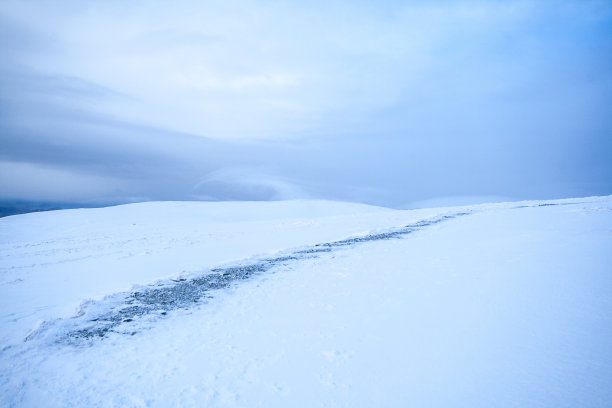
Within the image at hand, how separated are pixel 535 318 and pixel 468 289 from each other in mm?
1614

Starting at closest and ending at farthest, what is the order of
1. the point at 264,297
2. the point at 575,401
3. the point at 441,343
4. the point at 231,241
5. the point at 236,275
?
1. the point at 575,401
2. the point at 441,343
3. the point at 264,297
4. the point at 236,275
5. the point at 231,241

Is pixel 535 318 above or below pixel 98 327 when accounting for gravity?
above

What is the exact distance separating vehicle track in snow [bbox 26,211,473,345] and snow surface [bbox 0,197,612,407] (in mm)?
56

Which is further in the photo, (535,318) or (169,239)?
(169,239)

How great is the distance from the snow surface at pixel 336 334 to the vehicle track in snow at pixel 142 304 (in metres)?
0.06

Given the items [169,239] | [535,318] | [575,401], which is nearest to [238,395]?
[575,401]

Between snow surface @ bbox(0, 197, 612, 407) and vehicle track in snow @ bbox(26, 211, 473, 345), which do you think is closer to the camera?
snow surface @ bbox(0, 197, 612, 407)

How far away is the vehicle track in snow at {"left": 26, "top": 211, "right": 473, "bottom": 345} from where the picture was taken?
5297mm

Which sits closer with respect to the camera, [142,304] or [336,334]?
[336,334]

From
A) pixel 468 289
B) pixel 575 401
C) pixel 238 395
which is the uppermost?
pixel 468 289

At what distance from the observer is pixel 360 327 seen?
5062 mm

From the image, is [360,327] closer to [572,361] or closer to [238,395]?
[238,395]

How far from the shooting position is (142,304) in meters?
6.65

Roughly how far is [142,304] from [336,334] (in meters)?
4.09
